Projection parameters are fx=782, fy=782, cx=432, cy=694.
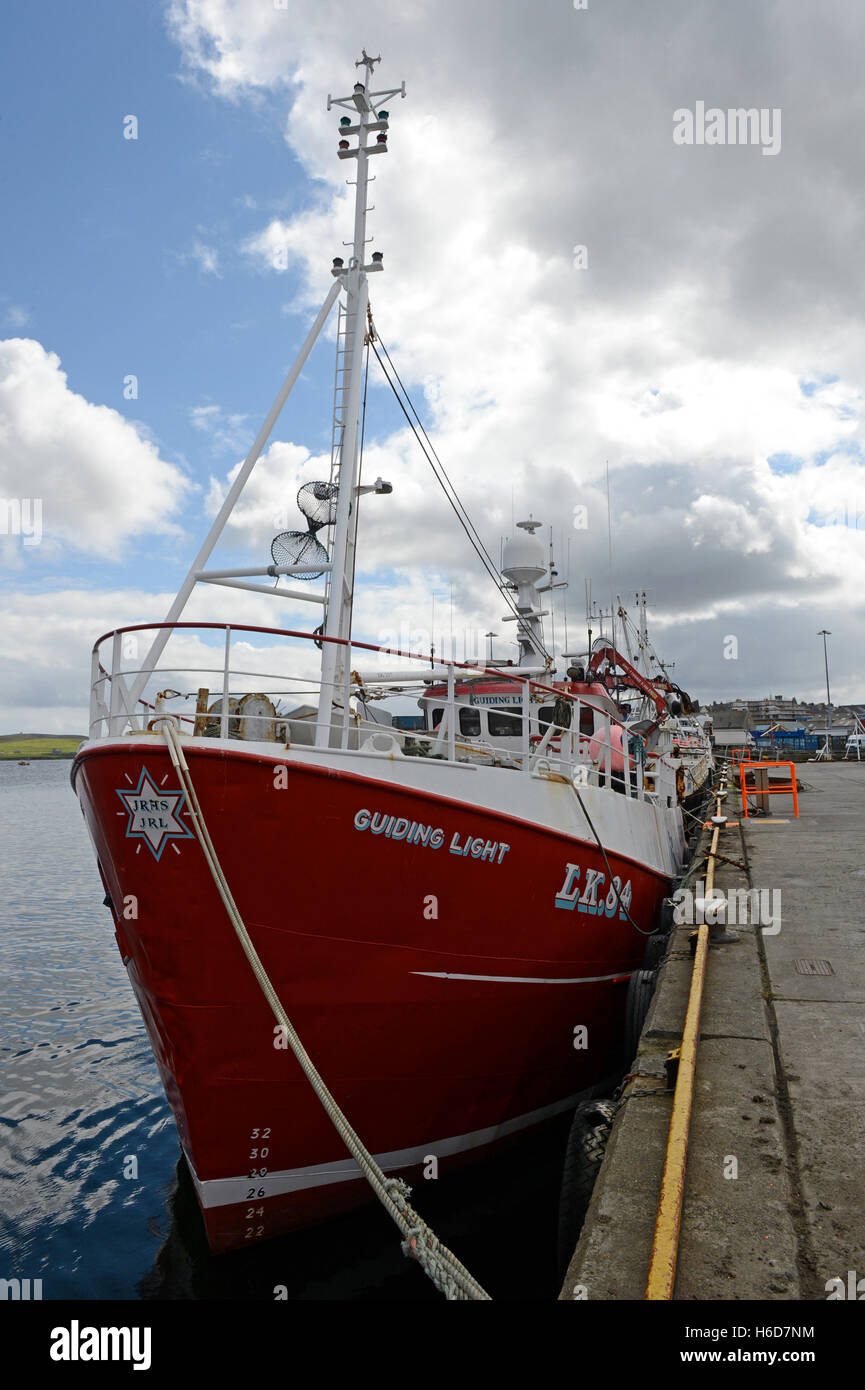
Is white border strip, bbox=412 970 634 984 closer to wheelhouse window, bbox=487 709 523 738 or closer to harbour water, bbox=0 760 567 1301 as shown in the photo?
harbour water, bbox=0 760 567 1301

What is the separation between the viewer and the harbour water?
21.1 feet

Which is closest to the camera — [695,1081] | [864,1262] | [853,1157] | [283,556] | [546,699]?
[864,1262]

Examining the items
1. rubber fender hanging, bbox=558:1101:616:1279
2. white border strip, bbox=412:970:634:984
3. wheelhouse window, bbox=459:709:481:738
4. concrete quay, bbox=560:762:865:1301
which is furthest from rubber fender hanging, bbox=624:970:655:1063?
wheelhouse window, bbox=459:709:481:738

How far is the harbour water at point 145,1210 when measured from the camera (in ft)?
21.1

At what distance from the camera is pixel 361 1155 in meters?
4.84

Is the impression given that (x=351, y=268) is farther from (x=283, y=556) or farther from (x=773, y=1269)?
(x=773, y=1269)

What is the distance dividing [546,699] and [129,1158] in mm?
7337

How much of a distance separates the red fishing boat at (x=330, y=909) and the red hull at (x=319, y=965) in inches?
0.7

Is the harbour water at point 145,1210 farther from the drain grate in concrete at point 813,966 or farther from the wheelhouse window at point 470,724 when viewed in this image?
the wheelhouse window at point 470,724

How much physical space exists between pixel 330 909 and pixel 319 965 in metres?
0.44

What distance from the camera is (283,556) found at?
7.83 meters

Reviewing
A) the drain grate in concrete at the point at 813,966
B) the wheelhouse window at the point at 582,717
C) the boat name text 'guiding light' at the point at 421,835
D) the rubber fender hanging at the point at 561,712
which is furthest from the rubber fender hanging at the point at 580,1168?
the wheelhouse window at the point at 582,717
